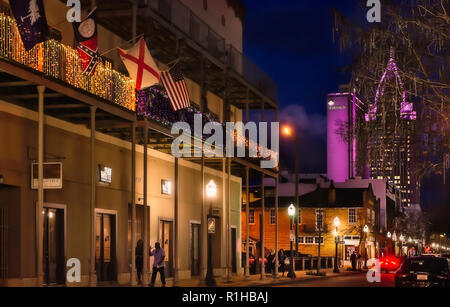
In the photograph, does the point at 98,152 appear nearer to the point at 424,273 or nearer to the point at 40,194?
the point at 40,194

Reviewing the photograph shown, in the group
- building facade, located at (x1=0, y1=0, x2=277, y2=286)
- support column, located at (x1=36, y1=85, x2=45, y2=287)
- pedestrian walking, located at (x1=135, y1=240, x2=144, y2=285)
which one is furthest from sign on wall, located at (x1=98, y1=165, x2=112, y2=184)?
support column, located at (x1=36, y1=85, x2=45, y2=287)

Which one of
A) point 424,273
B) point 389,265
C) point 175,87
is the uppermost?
point 175,87

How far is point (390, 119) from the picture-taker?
727 inches

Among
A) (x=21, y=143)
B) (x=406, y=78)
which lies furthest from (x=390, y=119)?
(x=21, y=143)

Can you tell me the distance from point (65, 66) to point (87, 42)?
1.31 m

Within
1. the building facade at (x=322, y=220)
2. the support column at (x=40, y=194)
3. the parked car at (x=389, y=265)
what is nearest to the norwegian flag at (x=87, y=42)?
the support column at (x=40, y=194)

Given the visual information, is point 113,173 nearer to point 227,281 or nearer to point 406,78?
point 227,281

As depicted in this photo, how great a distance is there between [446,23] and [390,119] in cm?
266

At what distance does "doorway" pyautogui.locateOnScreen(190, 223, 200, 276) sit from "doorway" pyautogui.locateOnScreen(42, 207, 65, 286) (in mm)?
12601

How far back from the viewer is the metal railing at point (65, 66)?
1881cm

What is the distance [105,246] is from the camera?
2752 centimetres

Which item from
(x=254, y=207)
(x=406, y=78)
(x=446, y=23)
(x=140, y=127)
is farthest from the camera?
(x=254, y=207)

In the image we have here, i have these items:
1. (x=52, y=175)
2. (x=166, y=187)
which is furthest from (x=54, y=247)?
(x=166, y=187)

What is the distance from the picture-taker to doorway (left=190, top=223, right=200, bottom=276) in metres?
36.3
